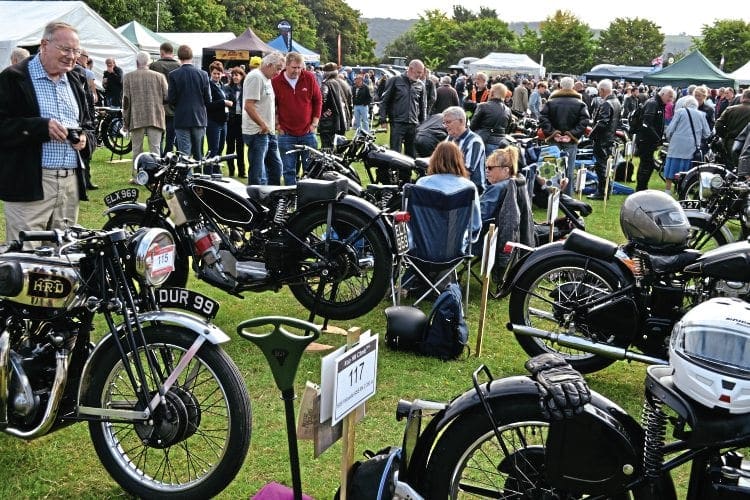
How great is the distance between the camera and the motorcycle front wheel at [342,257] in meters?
5.13

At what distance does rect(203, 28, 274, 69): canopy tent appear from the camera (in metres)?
24.1

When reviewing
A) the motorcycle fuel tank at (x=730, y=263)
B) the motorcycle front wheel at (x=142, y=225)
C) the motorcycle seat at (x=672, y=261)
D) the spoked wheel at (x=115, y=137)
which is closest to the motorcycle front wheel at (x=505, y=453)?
the motorcycle fuel tank at (x=730, y=263)

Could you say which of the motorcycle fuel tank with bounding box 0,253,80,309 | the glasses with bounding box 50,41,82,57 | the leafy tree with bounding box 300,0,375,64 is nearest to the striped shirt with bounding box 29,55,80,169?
the glasses with bounding box 50,41,82,57

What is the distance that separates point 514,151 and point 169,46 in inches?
245

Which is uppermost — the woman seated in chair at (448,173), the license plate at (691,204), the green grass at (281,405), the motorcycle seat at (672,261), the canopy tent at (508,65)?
the canopy tent at (508,65)

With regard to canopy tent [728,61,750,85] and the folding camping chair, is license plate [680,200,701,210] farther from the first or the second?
canopy tent [728,61,750,85]

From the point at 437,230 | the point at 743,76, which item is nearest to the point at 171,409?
the point at 437,230

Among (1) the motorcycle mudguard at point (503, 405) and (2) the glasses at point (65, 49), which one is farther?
(2) the glasses at point (65, 49)

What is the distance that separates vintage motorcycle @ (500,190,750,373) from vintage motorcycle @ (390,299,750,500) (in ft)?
6.31

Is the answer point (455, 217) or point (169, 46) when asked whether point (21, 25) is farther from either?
point (455, 217)

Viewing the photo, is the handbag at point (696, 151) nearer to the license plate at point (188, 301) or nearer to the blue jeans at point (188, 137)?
the blue jeans at point (188, 137)

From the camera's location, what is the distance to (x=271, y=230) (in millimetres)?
5227

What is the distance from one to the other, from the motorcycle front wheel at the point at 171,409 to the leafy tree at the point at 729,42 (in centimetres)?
8266

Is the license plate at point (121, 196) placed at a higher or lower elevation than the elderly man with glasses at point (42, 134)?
lower
